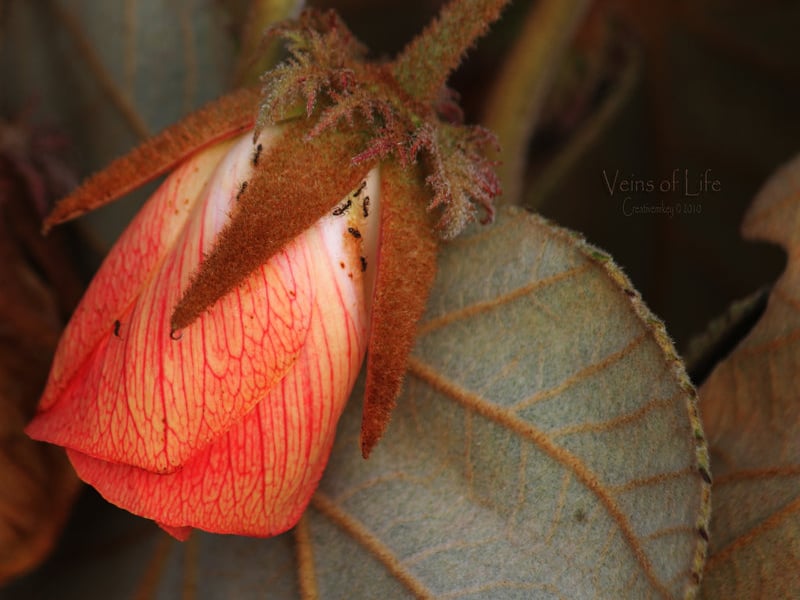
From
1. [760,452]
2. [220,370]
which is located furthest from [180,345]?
[760,452]

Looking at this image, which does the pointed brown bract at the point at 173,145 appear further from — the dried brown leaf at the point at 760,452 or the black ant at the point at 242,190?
the dried brown leaf at the point at 760,452

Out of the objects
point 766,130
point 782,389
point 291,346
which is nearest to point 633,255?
point 766,130

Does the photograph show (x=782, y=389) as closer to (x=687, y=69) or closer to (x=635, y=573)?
(x=635, y=573)

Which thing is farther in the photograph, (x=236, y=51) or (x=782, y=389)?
(x=236, y=51)

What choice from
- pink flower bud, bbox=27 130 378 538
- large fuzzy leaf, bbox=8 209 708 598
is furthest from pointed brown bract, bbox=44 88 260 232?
large fuzzy leaf, bbox=8 209 708 598

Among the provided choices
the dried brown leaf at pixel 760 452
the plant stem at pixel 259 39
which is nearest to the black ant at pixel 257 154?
the plant stem at pixel 259 39
